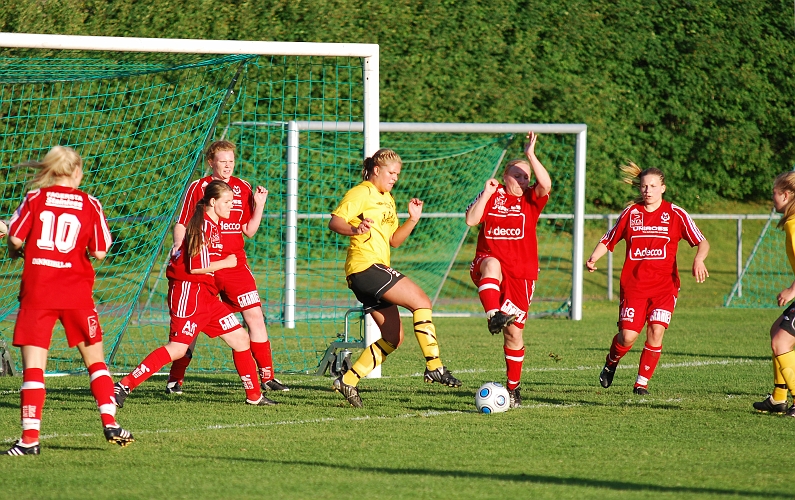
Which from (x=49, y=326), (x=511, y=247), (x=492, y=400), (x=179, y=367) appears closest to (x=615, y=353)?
(x=511, y=247)

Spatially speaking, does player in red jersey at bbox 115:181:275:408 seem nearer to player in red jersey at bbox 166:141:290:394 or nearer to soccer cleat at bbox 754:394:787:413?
player in red jersey at bbox 166:141:290:394

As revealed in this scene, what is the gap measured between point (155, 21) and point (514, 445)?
13.4 meters

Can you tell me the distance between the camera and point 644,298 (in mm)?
7848

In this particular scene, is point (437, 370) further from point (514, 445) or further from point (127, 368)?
point (127, 368)

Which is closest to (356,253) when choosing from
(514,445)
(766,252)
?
(514,445)

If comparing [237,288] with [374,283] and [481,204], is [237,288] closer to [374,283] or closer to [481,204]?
[374,283]

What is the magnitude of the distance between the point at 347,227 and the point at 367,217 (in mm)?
248

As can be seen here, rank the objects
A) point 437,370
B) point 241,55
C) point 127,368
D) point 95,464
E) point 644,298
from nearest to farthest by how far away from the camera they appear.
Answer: point 95,464 → point 437,370 → point 644,298 → point 241,55 → point 127,368

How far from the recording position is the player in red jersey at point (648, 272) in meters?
7.79

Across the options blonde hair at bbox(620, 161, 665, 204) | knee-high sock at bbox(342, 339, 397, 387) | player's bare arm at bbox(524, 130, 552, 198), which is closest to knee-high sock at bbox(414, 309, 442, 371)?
knee-high sock at bbox(342, 339, 397, 387)

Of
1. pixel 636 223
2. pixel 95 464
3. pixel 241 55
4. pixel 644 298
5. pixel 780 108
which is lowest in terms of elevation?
pixel 95 464

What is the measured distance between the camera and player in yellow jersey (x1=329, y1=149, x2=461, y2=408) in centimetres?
711

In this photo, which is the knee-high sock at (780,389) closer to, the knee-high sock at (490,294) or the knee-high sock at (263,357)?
the knee-high sock at (490,294)

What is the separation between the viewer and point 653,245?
311 inches
